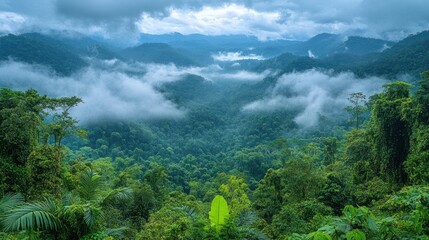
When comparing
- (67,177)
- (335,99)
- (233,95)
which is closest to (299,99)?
(335,99)

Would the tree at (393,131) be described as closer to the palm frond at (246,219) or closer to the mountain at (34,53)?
the palm frond at (246,219)

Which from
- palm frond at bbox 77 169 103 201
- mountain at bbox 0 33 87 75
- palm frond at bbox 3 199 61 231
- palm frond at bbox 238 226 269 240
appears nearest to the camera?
palm frond at bbox 3 199 61 231

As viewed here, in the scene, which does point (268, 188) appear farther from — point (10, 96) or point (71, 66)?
point (71, 66)

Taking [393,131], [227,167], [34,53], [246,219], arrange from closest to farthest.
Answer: [246,219] < [393,131] < [227,167] < [34,53]

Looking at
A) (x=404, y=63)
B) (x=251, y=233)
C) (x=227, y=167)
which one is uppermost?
(x=404, y=63)

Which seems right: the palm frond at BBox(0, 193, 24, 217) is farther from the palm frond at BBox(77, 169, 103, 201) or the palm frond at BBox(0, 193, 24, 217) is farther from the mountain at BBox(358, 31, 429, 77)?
the mountain at BBox(358, 31, 429, 77)

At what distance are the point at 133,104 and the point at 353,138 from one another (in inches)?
4864

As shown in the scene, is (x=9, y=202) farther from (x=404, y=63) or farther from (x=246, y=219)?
(x=404, y=63)

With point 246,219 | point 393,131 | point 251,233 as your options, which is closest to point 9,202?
point 246,219

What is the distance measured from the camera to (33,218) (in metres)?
5.99

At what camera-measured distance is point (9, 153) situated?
547 inches

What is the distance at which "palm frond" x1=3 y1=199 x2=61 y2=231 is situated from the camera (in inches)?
230

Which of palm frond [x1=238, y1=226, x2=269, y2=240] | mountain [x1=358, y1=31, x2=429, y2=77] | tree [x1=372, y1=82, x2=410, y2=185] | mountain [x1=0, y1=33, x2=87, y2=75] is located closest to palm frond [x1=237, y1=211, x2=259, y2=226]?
palm frond [x1=238, y1=226, x2=269, y2=240]

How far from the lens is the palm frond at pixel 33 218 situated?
5.84m
